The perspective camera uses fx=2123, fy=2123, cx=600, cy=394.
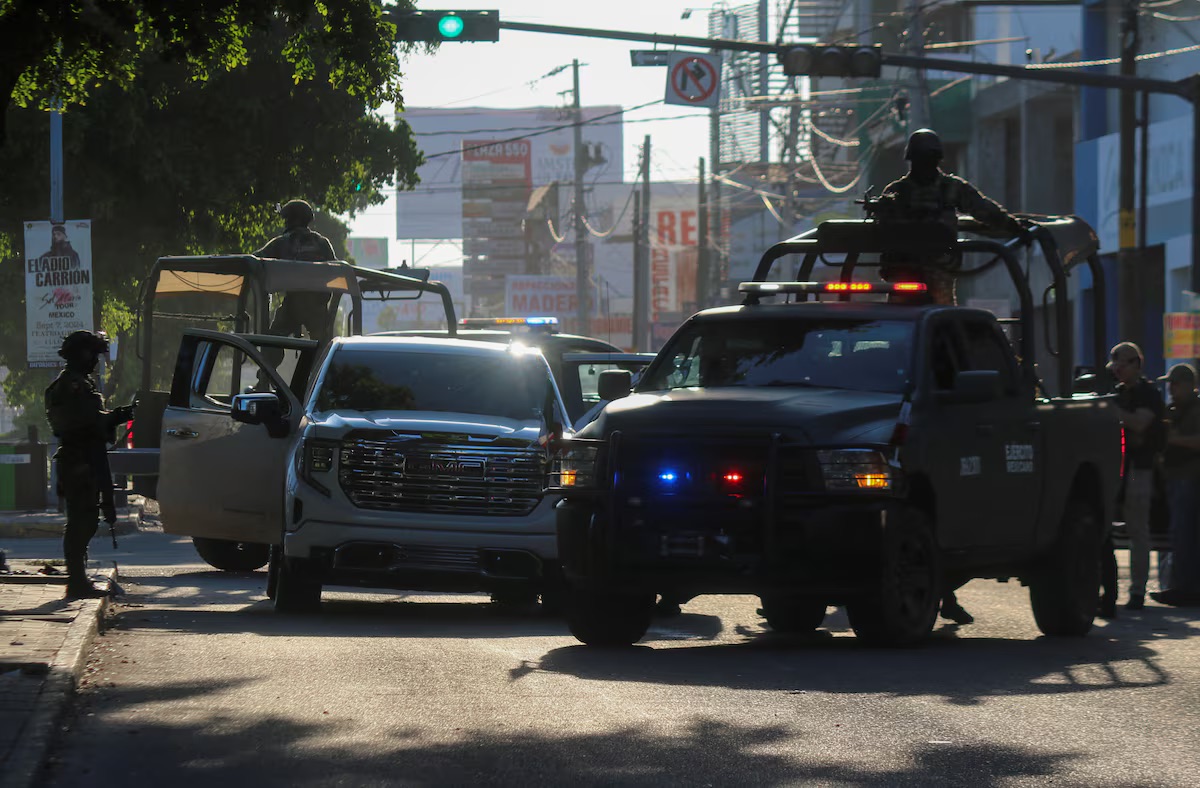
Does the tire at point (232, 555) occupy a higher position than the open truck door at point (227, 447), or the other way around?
the open truck door at point (227, 447)

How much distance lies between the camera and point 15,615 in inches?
498

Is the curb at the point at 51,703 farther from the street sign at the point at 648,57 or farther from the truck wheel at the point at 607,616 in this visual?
the street sign at the point at 648,57

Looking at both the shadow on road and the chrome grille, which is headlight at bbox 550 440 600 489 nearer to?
the chrome grille

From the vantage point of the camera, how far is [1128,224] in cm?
2623

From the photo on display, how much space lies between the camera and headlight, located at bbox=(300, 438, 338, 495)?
1403cm

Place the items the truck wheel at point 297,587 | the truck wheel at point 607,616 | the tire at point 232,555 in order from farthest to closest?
1. the tire at point 232,555
2. the truck wheel at point 297,587
3. the truck wheel at point 607,616

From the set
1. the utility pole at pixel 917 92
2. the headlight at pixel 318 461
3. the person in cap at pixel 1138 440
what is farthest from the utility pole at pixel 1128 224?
the headlight at pixel 318 461

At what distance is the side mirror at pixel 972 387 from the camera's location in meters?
11.6

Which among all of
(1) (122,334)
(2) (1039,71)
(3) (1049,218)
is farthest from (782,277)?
(3) (1049,218)

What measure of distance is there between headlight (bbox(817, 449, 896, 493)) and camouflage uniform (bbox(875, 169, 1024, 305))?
3842 millimetres

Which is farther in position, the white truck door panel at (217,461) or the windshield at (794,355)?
the white truck door panel at (217,461)

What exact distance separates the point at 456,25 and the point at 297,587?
11150 mm

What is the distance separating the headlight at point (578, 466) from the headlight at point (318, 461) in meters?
2.85

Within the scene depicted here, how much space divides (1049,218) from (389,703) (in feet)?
28.3
